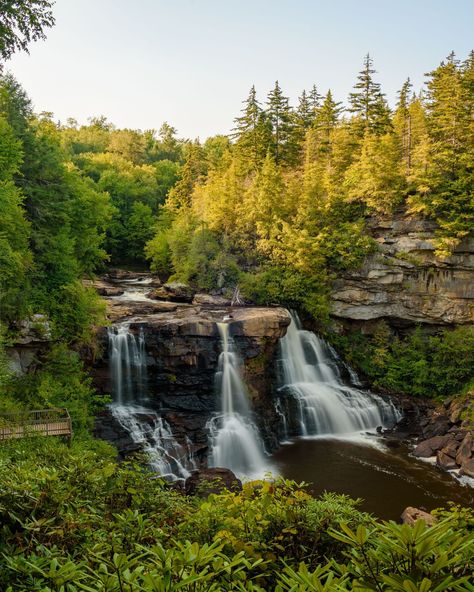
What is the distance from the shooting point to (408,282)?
26.5 m

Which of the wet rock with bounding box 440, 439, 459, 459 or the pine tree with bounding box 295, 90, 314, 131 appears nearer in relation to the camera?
the wet rock with bounding box 440, 439, 459, 459

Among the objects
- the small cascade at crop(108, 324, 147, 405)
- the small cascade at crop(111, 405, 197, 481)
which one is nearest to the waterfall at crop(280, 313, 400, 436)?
the small cascade at crop(111, 405, 197, 481)

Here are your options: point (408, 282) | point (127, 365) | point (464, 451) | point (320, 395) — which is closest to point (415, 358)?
point (408, 282)

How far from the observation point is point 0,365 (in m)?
13.0

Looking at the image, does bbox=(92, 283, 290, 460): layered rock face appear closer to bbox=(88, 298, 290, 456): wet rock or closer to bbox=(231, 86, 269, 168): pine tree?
bbox=(88, 298, 290, 456): wet rock

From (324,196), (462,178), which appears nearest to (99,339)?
(324,196)

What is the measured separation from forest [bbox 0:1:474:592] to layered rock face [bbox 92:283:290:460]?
2591 mm

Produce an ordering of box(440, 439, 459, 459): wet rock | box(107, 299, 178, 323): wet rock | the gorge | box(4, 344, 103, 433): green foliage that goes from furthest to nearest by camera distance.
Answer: box(107, 299, 178, 323): wet rock → box(440, 439, 459, 459): wet rock → the gorge → box(4, 344, 103, 433): green foliage

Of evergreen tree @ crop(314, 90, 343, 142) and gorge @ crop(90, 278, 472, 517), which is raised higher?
evergreen tree @ crop(314, 90, 343, 142)

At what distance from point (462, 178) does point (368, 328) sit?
10189 millimetres

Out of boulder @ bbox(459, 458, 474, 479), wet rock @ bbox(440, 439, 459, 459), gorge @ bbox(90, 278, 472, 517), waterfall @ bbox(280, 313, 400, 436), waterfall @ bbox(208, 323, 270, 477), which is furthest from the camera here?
waterfall @ bbox(280, 313, 400, 436)

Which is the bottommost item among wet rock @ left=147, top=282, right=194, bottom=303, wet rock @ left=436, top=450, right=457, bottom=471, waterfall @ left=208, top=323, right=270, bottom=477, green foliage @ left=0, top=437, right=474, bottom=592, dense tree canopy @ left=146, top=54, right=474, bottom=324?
wet rock @ left=436, top=450, right=457, bottom=471

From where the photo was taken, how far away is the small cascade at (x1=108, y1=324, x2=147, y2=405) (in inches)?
755

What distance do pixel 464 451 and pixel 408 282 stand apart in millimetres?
10902
